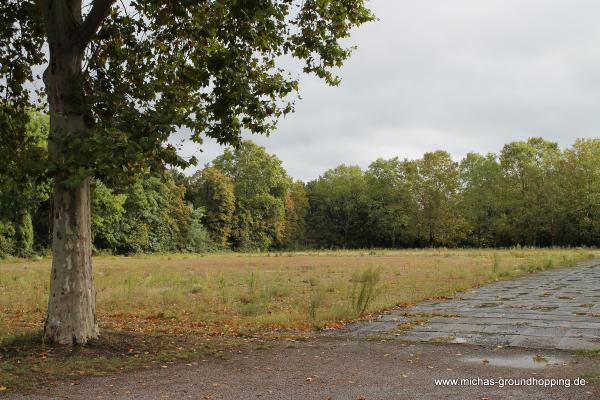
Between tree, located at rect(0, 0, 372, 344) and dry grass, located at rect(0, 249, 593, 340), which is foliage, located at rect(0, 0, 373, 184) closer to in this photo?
tree, located at rect(0, 0, 372, 344)

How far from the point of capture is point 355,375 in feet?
23.5

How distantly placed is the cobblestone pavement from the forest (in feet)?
133

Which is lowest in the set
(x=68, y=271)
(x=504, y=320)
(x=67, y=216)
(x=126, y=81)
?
(x=504, y=320)

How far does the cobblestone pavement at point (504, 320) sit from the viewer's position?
30.6 feet

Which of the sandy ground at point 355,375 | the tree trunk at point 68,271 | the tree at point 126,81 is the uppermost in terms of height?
the tree at point 126,81

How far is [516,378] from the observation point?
676 centimetres

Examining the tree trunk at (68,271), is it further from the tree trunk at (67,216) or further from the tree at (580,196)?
the tree at (580,196)

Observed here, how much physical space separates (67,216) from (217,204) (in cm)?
6604

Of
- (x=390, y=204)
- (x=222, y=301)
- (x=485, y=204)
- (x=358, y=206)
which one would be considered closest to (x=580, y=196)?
(x=485, y=204)

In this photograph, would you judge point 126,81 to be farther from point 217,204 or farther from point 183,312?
point 217,204

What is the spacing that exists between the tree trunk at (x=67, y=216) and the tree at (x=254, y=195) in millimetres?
67032

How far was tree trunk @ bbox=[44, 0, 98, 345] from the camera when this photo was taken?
8500 millimetres

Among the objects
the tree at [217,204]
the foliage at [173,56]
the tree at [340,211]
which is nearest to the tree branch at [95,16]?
the foliage at [173,56]

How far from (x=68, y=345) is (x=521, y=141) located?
69723 mm
